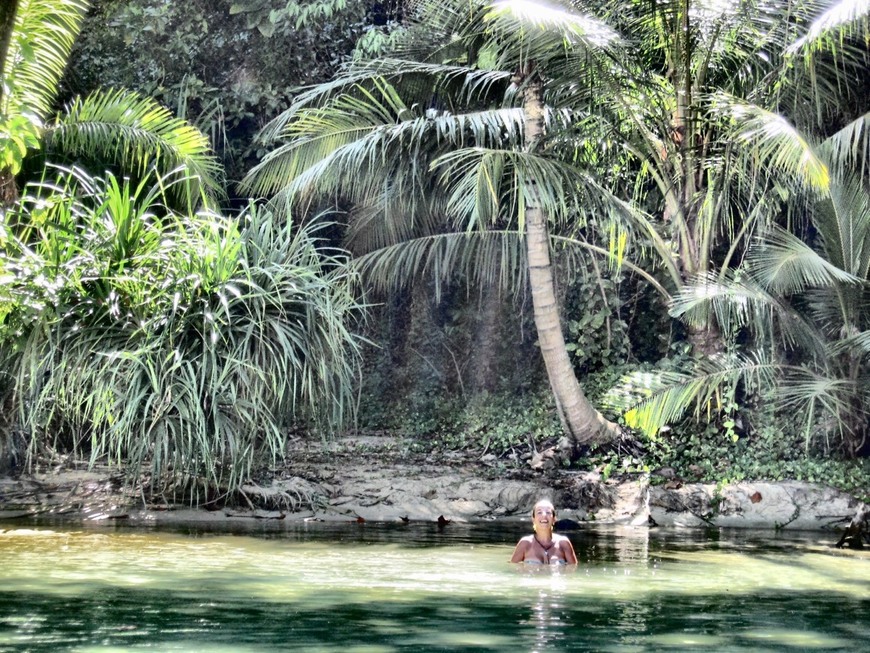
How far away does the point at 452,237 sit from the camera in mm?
13648

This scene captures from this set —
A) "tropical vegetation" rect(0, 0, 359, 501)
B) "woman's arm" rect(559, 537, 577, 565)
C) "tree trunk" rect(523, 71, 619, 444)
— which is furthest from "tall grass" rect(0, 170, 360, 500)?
"tree trunk" rect(523, 71, 619, 444)

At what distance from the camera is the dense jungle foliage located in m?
10.2

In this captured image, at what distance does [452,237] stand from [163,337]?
4.67 meters

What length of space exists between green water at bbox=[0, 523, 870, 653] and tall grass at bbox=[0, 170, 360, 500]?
95 cm

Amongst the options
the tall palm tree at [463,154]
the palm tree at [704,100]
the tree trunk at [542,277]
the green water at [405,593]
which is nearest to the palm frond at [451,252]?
the tall palm tree at [463,154]

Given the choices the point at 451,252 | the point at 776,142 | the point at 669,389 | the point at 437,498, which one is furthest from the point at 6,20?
the point at 451,252

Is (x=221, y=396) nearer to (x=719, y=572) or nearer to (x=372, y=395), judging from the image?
(x=719, y=572)

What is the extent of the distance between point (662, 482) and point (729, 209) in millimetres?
3237

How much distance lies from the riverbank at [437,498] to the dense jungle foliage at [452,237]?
332 millimetres

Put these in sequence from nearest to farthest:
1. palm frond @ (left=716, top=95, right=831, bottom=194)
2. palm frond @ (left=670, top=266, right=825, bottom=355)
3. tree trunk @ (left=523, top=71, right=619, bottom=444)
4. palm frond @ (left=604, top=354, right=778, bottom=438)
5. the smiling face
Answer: the smiling face
palm frond @ (left=716, top=95, right=831, bottom=194)
palm frond @ (left=604, top=354, right=778, bottom=438)
palm frond @ (left=670, top=266, right=825, bottom=355)
tree trunk @ (left=523, top=71, right=619, bottom=444)

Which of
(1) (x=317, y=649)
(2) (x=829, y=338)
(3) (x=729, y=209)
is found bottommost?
(1) (x=317, y=649)

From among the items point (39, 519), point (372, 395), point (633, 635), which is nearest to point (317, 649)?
point (633, 635)

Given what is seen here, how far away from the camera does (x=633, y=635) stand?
6.27 meters

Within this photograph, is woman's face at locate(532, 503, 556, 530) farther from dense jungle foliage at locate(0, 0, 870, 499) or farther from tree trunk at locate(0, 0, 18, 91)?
tree trunk at locate(0, 0, 18, 91)
